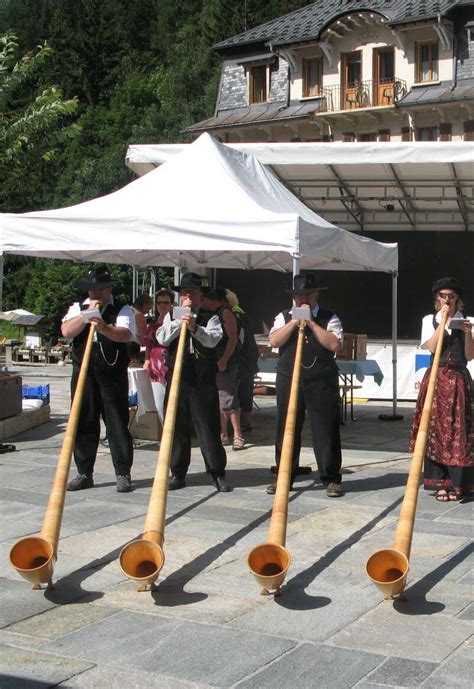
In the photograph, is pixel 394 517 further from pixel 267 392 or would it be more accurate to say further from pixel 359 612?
pixel 267 392

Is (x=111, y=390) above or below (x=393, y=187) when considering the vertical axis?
below

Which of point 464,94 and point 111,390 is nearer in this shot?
point 111,390

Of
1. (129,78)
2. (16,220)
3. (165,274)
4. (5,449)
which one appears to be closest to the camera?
(16,220)

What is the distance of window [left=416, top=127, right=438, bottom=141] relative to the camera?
30625 mm

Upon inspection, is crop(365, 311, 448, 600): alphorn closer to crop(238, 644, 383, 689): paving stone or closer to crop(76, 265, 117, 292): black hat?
crop(238, 644, 383, 689): paving stone

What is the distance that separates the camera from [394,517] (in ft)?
22.4

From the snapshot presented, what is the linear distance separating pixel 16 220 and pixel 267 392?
820cm

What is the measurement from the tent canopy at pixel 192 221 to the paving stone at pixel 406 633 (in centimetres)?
374

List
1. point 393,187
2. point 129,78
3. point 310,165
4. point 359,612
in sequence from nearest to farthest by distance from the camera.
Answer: point 359,612
point 310,165
point 393,187
point 129,78

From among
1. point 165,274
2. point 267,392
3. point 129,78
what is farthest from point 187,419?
point 129,78

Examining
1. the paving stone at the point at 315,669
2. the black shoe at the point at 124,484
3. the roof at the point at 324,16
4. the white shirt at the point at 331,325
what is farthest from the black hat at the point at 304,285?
the roof at the point at 324,16

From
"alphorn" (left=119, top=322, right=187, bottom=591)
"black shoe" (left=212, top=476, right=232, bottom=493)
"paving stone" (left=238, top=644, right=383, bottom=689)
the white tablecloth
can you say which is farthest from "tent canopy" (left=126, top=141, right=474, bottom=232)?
"paving stone" (left=238, top=644, right=383, bottom=689)

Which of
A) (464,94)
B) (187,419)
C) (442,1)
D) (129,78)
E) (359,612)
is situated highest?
(129,78)

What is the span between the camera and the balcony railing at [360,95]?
102 feet
